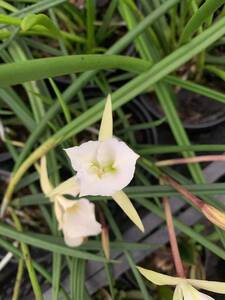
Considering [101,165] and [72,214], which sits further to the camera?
[72,214]

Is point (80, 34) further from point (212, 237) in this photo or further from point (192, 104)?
point (212, 237)

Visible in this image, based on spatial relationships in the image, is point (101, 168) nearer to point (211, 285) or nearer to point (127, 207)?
point (127, 207)

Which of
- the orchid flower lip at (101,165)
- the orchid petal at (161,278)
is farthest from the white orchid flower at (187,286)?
the orchid flower lip at (101,165)

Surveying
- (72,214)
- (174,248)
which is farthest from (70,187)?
(174,248)

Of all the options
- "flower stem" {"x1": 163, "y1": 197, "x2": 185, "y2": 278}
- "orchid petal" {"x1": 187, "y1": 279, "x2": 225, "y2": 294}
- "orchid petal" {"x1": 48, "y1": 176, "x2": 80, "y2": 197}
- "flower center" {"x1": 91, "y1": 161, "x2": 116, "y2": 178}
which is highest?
"flower center" {"x1": 91, "y1": 161, "x2": 116, "y2": 178}

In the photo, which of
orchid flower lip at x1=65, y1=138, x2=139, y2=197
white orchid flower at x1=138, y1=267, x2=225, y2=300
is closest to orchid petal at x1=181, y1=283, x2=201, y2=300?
white orchid flower at x1=138, y1=267, x2=225, y2=300

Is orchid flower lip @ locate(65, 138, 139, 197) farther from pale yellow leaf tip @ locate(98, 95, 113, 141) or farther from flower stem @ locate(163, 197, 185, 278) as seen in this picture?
flower stem @ locate(163, 197, 185, 278)
